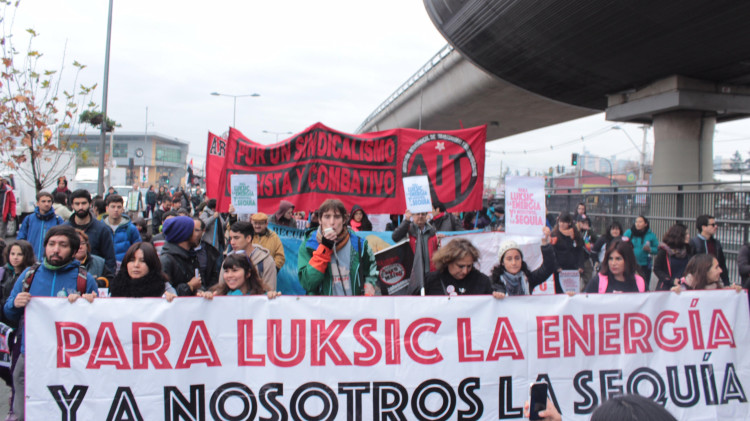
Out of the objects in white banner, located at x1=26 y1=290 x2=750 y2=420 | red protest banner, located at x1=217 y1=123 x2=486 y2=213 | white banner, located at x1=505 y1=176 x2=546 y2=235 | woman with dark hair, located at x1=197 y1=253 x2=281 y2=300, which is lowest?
white banner, located at x1=26 y1=290 x2=750 y2=420

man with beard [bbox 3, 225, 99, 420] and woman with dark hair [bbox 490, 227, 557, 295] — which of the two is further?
woman with dark hair [bbox 490, 227, 557, 295]

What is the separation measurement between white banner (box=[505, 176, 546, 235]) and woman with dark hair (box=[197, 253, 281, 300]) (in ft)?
9.06

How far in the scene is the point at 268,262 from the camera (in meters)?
5.48

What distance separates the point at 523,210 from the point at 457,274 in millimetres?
1724

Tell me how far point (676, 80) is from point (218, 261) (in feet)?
53.0

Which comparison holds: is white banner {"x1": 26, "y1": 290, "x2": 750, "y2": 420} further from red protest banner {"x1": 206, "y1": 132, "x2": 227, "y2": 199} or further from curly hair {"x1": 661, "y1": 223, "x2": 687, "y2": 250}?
red protest banner {"x1": 206, "y1": 132, "x2": 227, "y2": 199}

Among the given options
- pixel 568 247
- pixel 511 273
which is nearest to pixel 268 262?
pixel 511 273

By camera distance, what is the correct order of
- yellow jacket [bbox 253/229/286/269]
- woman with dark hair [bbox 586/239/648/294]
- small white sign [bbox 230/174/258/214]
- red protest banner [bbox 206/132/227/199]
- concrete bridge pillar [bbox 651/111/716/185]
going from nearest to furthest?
woman with dark hair [bbox 586/239/648/294] → yellow jacket [bbox 253/229/286/269] → small white sign [bbox 230/174/258/214] → red protest banner [bbox 206/132/227/199] → concrete bridge pillar [bbox 651/111/716/185]

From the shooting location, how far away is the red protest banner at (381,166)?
22.0ft

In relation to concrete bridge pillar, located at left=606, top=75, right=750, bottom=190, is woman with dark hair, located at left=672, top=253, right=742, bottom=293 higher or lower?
lower

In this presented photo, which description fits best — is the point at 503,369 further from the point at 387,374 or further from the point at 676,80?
the point at 676,80

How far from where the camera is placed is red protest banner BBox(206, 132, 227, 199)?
295 inches

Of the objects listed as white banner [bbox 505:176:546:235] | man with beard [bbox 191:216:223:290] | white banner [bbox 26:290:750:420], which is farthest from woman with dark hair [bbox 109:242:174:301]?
white banner [bbox 505:176:546:235]

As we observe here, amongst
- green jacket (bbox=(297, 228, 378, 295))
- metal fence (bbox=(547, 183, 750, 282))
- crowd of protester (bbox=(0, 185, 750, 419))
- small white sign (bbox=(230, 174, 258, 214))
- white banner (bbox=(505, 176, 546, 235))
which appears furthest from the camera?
metal fence (bbox=(547, 183, 750, 282))
